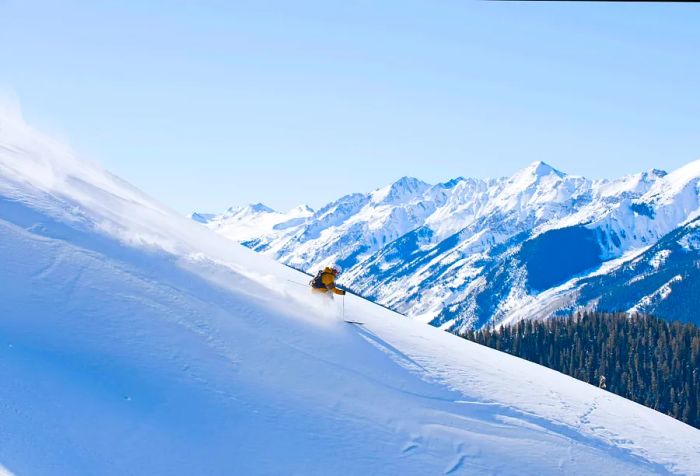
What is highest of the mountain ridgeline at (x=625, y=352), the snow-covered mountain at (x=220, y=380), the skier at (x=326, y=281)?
the mountain ridgeline at (x=625, y=352)

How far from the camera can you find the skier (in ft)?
124

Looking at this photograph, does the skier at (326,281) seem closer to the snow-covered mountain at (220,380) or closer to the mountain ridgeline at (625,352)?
the snow-covered mountain at (220,380)

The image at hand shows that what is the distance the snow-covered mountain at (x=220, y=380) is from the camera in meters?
22.6

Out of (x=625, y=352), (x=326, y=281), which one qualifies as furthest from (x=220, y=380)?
(x=625, y=352)

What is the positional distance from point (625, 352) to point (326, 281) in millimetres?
115424

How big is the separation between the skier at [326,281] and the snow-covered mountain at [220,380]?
624 millimetres

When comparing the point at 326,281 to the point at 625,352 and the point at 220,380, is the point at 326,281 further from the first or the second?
the point at 625,352

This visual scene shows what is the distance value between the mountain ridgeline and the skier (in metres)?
98.1

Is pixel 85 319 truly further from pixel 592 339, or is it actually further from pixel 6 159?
pixel 592 339

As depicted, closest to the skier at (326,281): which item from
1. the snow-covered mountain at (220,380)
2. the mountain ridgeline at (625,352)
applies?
the snow-covered mountain at (220,380)

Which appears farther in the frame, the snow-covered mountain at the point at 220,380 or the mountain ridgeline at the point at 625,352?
the mountain ridgeline at the point at 625,352

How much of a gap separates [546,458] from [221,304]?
14.8 meters

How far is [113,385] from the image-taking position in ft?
78.8

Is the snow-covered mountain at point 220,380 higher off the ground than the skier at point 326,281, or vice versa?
the skier at point 326,281
